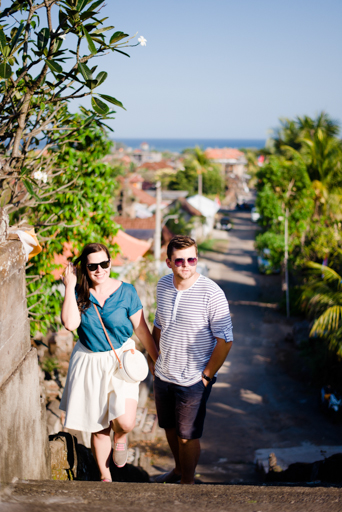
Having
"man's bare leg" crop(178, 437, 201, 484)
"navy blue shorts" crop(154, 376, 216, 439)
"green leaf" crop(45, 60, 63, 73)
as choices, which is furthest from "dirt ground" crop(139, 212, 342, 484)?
"green leaf" crop(45, 60, 63, 73)

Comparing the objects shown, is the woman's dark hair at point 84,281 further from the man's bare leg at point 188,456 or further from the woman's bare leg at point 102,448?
the man's bare leg at point 188,456

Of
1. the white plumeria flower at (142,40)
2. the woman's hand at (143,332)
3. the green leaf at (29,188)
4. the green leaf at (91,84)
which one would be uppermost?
the white plumeria flower at (142,40)

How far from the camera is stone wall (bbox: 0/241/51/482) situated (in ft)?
8.04

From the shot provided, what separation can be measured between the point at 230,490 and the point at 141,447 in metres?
6.21

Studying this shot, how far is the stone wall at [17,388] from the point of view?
245cm

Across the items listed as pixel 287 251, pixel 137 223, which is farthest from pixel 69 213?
pixel 137 223

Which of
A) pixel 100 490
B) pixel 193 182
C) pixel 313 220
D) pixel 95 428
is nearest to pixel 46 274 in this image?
pixel 95 428

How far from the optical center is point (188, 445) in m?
3.53

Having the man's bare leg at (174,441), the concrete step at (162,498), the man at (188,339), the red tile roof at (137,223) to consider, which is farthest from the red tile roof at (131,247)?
the concrete step at (162,498)

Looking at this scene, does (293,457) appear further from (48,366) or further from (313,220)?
(313,220)

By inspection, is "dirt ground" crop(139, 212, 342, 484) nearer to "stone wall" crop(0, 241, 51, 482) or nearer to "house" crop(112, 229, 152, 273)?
"stone wall" crop(0, 241, 51, 482)

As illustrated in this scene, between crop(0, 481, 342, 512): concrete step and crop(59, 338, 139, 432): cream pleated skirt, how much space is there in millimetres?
690

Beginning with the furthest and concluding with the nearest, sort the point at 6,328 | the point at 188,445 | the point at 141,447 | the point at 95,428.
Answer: the point at 141,447 → the point at 188,445 → the point at 95,428 → the point at 6,328

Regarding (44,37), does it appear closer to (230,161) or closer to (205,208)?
(205,208)
